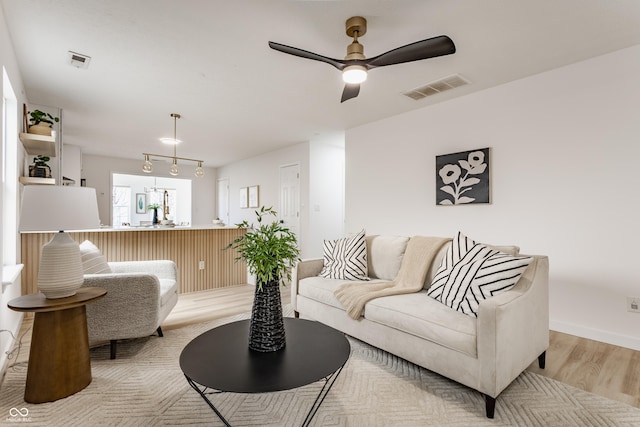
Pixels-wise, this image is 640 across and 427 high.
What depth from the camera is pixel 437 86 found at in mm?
3221

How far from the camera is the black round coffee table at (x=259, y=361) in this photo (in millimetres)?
1296

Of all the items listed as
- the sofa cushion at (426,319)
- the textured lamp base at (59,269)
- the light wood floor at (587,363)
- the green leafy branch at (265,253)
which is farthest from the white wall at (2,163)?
the sofa cushion at (426,319)

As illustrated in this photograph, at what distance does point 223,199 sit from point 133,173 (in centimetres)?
213

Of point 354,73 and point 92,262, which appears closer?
point 354,73

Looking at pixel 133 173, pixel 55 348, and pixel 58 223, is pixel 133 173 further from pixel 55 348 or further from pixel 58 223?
pixel 55 348

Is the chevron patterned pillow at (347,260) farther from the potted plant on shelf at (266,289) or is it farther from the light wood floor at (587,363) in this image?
the potted plant on shelf at (266,289)

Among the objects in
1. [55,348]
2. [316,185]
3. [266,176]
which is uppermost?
[266,176]

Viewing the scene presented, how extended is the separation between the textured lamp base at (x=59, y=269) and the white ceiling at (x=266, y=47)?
1525 millimetres

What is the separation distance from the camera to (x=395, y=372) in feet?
6.87

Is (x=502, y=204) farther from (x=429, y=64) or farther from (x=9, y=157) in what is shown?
(x=9, y=157)

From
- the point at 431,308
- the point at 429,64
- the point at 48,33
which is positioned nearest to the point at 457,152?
the point at 429,64

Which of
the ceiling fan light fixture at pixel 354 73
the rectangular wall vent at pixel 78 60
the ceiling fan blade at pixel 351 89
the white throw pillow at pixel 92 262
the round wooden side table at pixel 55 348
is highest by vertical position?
the rectangular wall vent at pixel 78 60

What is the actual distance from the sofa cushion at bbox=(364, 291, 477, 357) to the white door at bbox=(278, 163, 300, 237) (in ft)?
11.6

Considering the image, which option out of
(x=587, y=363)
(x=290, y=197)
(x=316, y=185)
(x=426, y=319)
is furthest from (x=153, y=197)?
(x=587, y=363)
